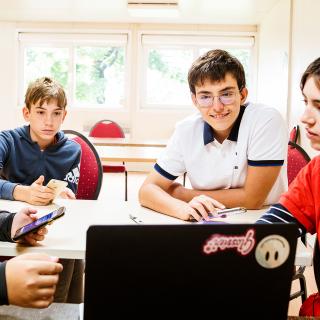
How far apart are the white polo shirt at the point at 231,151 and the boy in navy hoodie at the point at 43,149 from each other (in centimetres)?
48

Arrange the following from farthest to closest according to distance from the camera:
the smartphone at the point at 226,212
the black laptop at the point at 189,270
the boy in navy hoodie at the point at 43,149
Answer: the boy in navy hoodie at the point at 43,149 → the smartphone at the point at 226,212 → the black laptop at the point at 189,270

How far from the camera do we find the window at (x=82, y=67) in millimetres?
7168

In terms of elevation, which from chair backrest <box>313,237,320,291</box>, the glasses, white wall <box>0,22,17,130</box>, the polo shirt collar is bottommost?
chair backrest <box>313,237,320,291</box>

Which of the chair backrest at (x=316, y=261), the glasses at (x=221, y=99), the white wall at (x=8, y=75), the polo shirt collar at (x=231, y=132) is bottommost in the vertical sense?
the chair backrest at (x=316, y=261)

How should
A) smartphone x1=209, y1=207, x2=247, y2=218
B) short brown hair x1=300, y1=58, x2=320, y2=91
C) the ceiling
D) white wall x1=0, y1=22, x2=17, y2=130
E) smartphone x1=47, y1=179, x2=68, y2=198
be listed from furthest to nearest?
white wall x1=0, y1=22, x2=17, y2=130 → the ceiling → smartphone x1=47, y1=179, x2=68, y2=198 → smartphone x1=209, y1=207, x2=247, y2=218 → short brown hair x1=300, y1=58, x2=320, y2=91

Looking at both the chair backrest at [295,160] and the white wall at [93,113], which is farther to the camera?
the white wall at [93,113]

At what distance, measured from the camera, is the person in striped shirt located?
100cm

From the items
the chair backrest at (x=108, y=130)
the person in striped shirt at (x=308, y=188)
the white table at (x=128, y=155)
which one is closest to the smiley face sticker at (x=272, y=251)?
the person in striped shirt at (x=308, y=188)

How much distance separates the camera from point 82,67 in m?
7.29

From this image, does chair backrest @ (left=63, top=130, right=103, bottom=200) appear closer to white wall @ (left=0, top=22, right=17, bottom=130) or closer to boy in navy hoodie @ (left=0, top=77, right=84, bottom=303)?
boy in navy hoodie @ (left=0, top=77, right=84, bottom=303)

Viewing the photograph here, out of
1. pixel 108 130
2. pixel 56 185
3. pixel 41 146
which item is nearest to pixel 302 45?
pixel 108 130

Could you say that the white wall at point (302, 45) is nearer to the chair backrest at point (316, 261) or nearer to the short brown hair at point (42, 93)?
the short brown hair at point (42, 93)

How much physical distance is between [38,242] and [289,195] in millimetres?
658

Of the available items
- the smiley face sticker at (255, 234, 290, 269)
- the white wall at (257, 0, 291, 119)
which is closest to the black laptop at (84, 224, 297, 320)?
the smiley face sticker at (255, 234, 290, 269)
